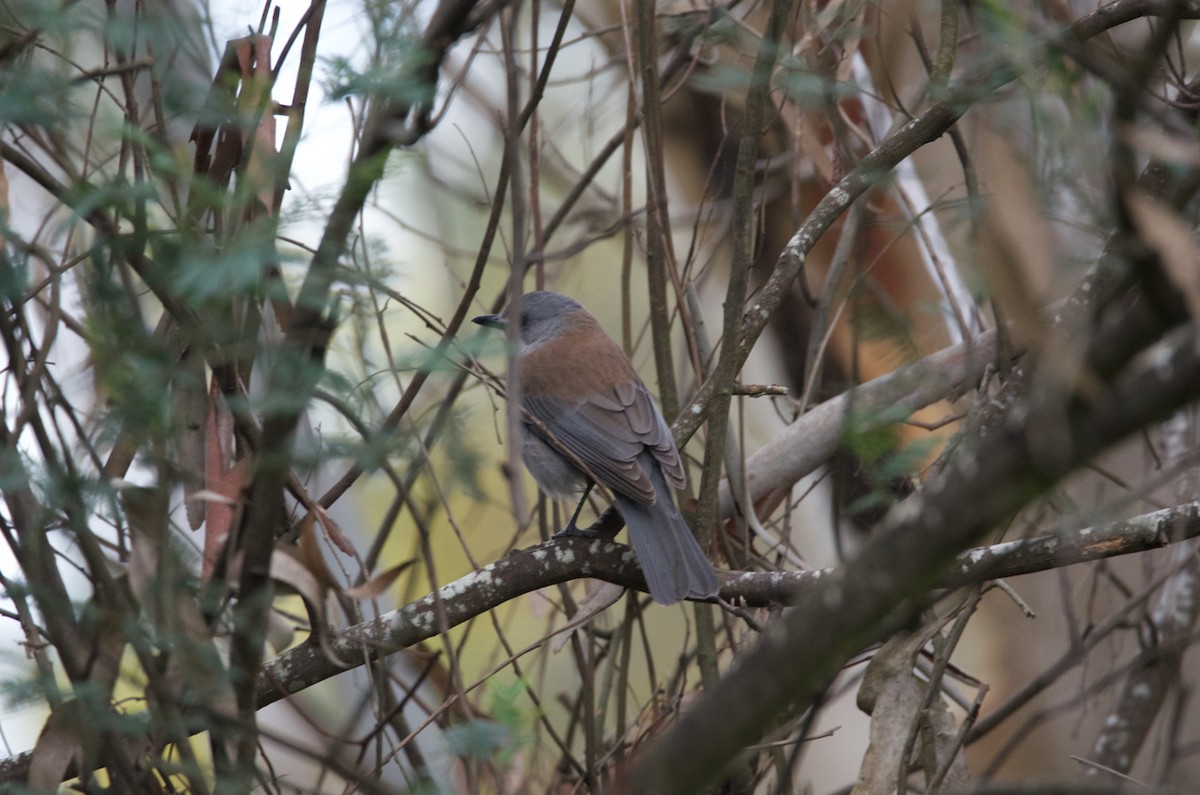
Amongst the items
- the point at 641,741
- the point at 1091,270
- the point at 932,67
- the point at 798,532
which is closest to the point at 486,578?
the point at 641,741

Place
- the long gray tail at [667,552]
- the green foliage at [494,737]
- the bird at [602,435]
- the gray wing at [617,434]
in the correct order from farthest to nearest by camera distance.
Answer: the gray wing at [617,434] < the bird at [602,435] < the long gray tail at [667,552] < the green foliage at [494,737]

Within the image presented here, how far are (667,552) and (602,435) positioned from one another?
101 cm

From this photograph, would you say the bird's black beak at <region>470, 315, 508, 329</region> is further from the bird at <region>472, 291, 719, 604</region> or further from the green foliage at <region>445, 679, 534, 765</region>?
the green foliage at <region>445, 679, 534, 765</region>

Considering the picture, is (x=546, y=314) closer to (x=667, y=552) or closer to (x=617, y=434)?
(x=617, y=434)

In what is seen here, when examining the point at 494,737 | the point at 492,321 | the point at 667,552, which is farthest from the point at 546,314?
the point at 494,737

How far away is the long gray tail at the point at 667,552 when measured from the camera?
10.3 feet

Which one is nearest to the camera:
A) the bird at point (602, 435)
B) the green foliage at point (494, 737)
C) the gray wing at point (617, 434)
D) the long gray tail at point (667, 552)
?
the green foliage at point (494, 737)

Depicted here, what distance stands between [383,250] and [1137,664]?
322 cm

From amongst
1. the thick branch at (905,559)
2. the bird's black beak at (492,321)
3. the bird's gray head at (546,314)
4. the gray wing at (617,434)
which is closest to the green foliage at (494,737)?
the thick branch at (905,559)

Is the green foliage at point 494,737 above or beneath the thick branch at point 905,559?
above

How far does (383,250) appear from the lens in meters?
2.62

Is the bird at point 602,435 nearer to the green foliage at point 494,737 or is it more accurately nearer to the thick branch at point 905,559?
the green foliage at point 494,737

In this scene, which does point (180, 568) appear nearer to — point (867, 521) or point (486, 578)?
point (486, 578)

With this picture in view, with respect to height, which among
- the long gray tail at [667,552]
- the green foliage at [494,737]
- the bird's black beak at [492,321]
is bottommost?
the green foliage at [494,737]
